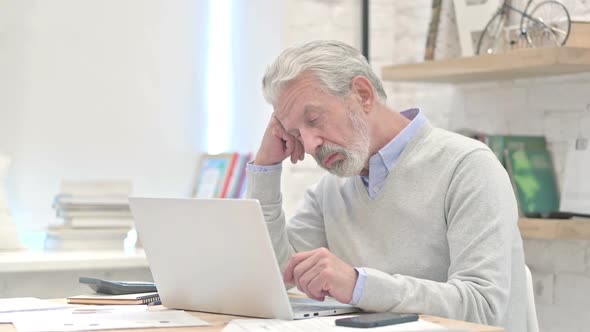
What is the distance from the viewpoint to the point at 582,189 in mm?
2695

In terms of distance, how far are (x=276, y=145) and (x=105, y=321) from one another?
0.72 metres

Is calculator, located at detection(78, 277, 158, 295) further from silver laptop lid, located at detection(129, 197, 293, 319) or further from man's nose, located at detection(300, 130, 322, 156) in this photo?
man's nose, located at detection(300, 130, 322, 156)

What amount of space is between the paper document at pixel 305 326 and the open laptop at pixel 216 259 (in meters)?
0.04

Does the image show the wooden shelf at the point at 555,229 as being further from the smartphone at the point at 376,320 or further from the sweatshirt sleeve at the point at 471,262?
the smartphone at the point at 376,320

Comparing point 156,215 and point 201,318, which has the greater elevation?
point 156,215

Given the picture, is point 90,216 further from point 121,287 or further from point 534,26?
point 534,26

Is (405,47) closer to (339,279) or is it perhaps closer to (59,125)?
(59,125)

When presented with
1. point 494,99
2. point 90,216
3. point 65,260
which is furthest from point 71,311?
point 494,99

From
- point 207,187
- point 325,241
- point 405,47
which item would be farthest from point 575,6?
point 207,187

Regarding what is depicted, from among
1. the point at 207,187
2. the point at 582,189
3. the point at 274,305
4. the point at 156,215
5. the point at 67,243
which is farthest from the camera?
the point at 207,187

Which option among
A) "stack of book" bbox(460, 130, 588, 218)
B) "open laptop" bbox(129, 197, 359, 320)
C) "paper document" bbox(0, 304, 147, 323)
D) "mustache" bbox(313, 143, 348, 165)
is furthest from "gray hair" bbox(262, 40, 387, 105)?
"stack of book" bbox(460, 130, 588, 218)

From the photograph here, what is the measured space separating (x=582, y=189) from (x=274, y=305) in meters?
1.44

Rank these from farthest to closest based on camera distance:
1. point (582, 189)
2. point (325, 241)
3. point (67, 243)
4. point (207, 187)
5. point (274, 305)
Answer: point (207, 187), point (67, 243), point (582, 189), point (325, 241), point (274, 305)

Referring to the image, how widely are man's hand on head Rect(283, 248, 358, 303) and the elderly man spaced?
0.03 metres
